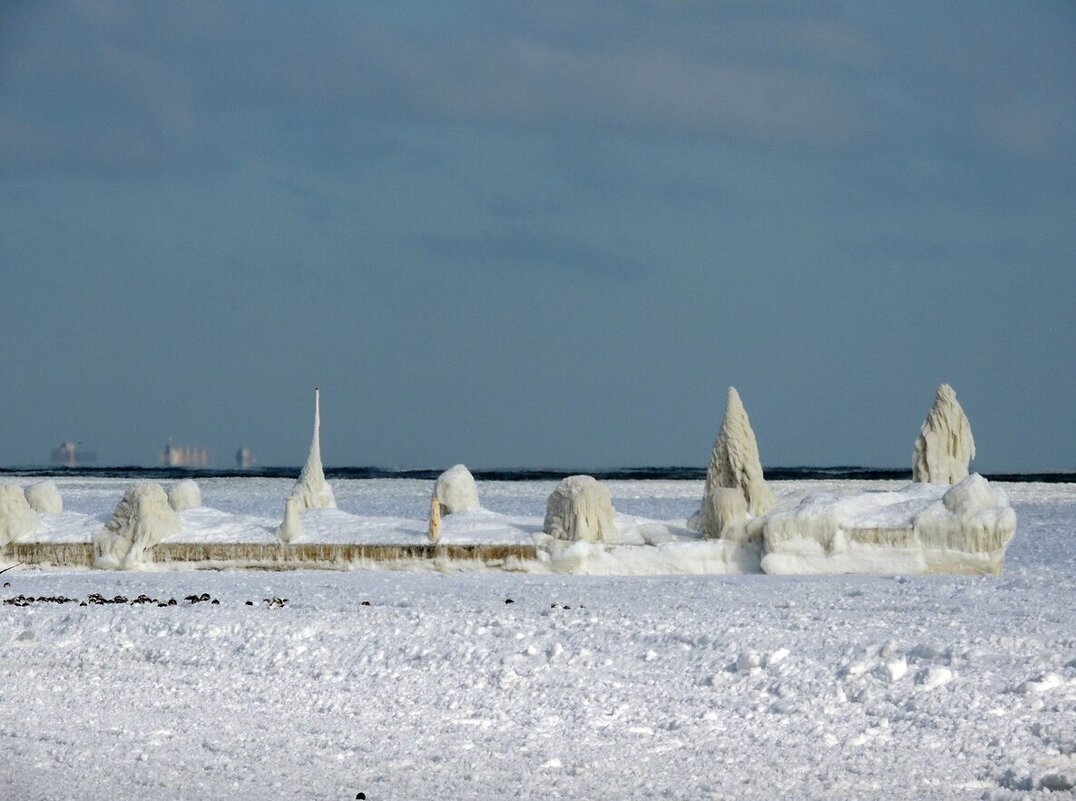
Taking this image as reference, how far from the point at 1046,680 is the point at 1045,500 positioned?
20.1 m

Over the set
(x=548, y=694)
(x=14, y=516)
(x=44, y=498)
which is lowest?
(x=548, y=694)

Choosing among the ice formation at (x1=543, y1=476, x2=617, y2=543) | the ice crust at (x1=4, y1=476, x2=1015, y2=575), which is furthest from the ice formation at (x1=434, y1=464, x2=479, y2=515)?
the ice formation at (x1=543, y1=476, x2=617, y2=543)

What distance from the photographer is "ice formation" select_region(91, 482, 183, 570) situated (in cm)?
1558

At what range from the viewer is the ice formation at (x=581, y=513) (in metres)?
14.7

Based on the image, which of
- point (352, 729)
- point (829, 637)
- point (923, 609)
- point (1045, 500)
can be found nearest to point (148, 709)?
point (352, 729)

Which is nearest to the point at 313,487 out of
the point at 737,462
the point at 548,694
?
the point at 737,462

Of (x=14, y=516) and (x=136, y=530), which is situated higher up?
(x=14, y=516)

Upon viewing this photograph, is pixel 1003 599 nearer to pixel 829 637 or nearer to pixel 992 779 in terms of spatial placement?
pixel 829 637

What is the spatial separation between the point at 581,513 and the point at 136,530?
4939 mm

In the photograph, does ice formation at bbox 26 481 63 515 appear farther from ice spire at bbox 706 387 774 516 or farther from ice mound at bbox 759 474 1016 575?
ice mound at bbox 759 474 1016 575

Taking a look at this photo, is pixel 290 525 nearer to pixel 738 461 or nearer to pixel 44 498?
pixel 44 498

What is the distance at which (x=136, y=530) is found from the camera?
15633 mm

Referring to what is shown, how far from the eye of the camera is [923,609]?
423 inches

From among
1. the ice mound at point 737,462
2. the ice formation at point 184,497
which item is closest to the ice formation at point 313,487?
the ice formation at point 184,497
